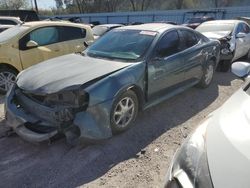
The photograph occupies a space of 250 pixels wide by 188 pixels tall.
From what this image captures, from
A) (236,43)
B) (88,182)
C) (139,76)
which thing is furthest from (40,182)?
(236,43)

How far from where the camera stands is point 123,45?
4.53 metres

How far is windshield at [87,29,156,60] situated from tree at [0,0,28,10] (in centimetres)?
4461

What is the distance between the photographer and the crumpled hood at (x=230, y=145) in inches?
56.9

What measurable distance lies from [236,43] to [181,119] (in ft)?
14.9

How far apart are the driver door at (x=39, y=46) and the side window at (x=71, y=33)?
0.18m

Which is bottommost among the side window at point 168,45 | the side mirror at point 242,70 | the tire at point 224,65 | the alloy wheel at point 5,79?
the tire at point 224,65

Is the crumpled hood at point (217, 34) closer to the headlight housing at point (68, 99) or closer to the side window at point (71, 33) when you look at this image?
the side window at point (71, 33)

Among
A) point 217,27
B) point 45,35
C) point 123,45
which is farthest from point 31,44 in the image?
point 217,27

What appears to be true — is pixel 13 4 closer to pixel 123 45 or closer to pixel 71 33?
pixel 71 33

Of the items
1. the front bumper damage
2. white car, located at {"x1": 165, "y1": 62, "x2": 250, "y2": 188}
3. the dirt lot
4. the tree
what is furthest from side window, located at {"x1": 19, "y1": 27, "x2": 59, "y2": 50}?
the tree

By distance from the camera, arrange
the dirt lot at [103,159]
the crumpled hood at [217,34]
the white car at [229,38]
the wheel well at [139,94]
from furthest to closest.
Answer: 1. the crumpled hood at [217,34]
2. the white car at [229,38]
3. the wheel well at [139,94]
4. the dirt lot at [103,159]

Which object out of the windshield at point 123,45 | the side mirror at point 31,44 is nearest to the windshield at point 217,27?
the windshield at point 123,45

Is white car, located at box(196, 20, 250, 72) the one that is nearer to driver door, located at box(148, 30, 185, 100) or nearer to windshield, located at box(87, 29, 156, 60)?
driver door, located at box(148, 30, 185, 100)

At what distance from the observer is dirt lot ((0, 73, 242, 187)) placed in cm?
304
